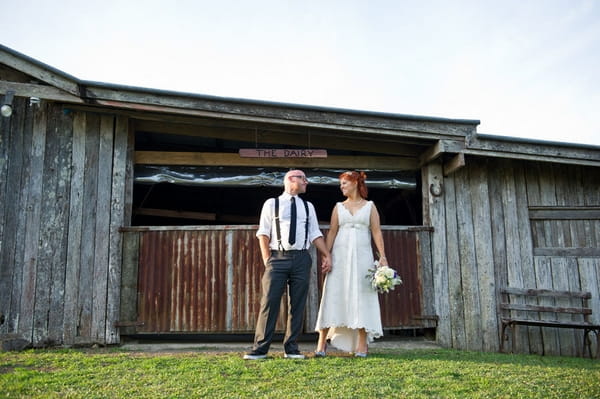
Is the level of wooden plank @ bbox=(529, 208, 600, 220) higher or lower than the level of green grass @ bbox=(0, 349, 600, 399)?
higher

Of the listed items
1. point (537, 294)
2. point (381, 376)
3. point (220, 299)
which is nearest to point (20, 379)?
point (220, 299)

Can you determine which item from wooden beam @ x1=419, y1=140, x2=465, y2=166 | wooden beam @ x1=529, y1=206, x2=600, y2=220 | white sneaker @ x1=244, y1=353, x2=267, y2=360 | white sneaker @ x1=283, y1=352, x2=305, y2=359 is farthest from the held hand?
wooden beam @ x1=529, y1=206, x2=600, y2=220

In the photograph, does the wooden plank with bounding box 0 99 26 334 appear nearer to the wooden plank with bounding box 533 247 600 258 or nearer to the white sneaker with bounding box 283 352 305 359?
the white sneaker with bounding box 283 352 305 359

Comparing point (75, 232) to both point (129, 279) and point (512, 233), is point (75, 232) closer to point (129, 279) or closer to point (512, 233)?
point (129, 279)

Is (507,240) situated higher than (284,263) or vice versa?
(507,240)

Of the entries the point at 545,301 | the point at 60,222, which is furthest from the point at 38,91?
the point at 545,301

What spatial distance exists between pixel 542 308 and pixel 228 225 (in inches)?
177

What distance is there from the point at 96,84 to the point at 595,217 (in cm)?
717

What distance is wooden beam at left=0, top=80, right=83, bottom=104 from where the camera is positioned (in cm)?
657

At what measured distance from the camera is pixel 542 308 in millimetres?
7277

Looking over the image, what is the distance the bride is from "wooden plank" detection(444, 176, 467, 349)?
6.36 ft

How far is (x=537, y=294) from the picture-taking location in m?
7.33

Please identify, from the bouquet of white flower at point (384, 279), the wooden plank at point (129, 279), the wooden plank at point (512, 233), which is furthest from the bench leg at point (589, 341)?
the wooden plank at point (129, 279)

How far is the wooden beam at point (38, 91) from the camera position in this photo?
657 cm
